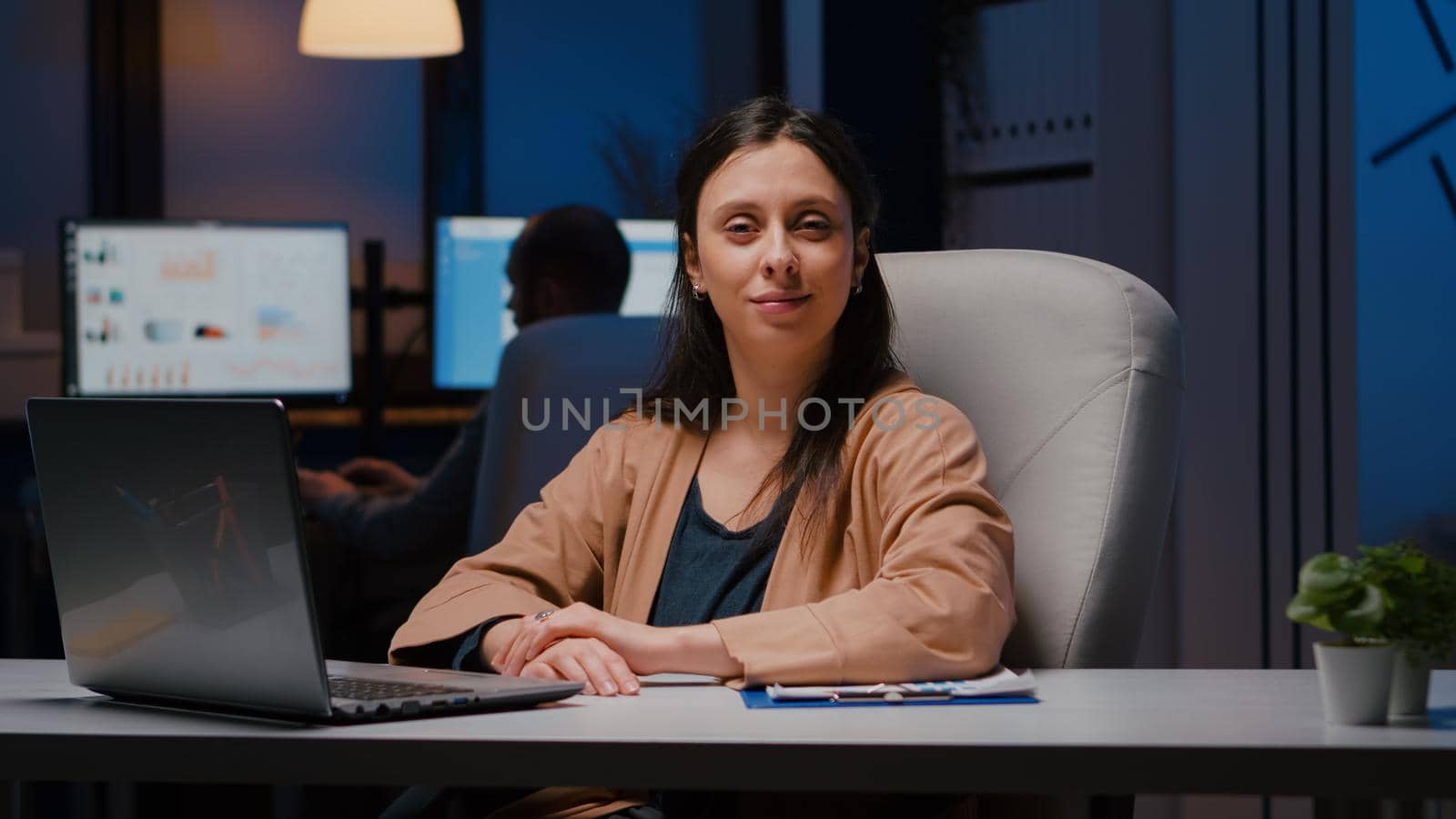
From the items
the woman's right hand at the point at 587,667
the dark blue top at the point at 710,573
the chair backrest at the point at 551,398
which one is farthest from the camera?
the chair backrest at the point at 551,398

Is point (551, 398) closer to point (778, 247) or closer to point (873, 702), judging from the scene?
point (778, 247)

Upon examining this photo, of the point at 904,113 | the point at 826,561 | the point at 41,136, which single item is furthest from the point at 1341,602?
the point at 41,136

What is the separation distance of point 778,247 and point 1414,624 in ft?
2.28

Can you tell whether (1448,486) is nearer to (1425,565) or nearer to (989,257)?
(989,257)

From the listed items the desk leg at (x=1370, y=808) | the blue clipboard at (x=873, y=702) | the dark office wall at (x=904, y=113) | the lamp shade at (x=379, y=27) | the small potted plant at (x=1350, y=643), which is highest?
the lamp shade at (x=379, y=27)

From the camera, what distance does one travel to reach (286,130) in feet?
15.9

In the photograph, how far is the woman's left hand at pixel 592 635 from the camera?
4.31ft

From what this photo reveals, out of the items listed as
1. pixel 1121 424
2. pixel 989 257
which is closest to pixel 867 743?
pixel 1121 424

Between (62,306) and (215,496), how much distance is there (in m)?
2.98

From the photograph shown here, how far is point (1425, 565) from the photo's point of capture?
109cm

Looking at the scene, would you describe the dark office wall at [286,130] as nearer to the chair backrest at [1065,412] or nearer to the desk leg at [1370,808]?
the chair backrest at [1065,412]

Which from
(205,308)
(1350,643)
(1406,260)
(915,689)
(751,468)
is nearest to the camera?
(1350,643)

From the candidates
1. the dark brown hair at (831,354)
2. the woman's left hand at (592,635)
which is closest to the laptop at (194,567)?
the woman's left hand at (592,635)

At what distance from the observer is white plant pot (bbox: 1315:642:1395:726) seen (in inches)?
42.1
